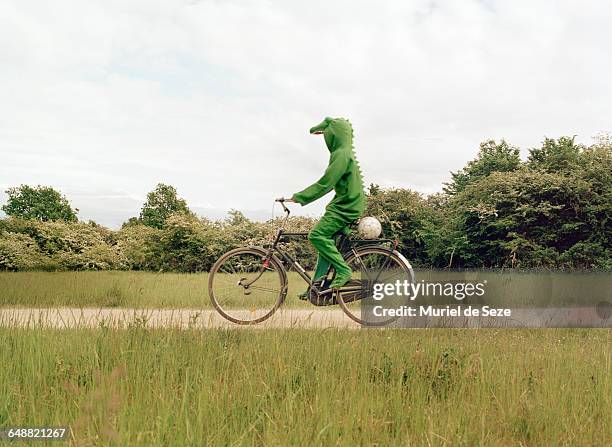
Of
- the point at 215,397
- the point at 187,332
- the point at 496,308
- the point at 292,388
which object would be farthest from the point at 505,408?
the point at 496,308

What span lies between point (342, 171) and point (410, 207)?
8935 millimetres

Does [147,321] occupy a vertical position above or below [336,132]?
below

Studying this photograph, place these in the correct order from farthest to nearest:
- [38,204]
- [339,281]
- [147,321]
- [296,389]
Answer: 1. [38,204]
2. [339,281]
3. [147,321]
4. [296,389]

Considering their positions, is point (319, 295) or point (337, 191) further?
point (319, 295)

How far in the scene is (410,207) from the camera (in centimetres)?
1414

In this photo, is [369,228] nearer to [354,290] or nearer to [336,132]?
[354,290]

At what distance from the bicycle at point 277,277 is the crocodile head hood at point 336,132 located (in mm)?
1102

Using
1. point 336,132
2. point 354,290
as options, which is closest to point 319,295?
point 354,290

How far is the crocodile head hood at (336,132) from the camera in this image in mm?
5672

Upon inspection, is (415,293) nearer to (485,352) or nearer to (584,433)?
(485,352)

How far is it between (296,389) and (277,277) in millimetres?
2730

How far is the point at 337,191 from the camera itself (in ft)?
18.7

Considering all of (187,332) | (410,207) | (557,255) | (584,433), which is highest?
(410,207)

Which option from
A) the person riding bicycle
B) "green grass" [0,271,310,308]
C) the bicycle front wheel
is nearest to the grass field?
"green grass" [0,271,310,308]
